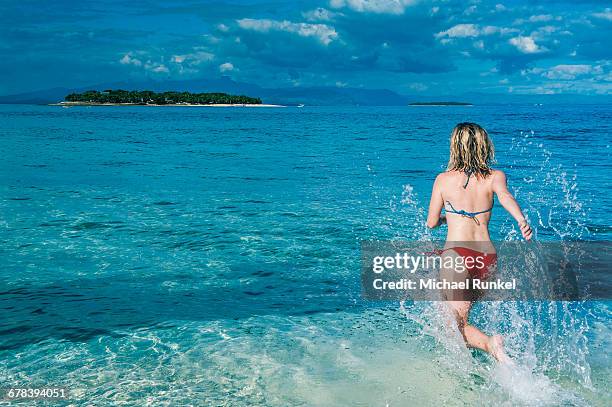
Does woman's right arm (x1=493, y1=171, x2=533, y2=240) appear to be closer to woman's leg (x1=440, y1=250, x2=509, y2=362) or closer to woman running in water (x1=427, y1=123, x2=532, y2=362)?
woman running in water (x1=427, y1=123, x2=532, y2=362)

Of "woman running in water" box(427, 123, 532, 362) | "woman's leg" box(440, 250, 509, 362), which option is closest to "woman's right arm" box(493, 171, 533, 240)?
"woman running in water" box(427, 123, 532, 362)

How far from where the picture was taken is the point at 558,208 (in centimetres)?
1769

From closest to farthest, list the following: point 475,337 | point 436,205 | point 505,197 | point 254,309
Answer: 1. point 505,197
2. point 436,205
3. point 475,337
4. point 254,309

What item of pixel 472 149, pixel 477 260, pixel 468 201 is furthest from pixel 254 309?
pixel 472 149

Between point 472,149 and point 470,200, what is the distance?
0.55 metres

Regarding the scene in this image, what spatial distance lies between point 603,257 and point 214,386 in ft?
28.8

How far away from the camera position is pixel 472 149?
5973 millimetres

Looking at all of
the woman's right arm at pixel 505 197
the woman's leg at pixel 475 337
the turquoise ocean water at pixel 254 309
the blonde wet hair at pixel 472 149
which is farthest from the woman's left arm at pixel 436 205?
the turquoise ocean water at pixel 254 309

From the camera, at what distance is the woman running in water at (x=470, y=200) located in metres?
5.98

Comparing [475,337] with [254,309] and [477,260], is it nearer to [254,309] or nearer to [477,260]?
[477,260]

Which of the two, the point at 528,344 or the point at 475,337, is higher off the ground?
the point at 475,337

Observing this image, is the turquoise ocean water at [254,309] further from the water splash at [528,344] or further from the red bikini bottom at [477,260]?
the red bikini bottom at [477,260]

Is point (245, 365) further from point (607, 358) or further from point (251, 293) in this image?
point (607, 358)

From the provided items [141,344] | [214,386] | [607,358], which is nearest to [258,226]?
[141,344]
